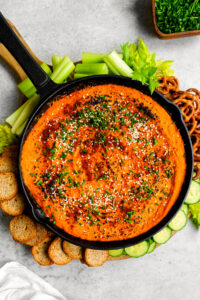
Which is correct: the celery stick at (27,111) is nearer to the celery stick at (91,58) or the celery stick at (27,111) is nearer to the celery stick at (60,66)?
the celery stick at (60,66)

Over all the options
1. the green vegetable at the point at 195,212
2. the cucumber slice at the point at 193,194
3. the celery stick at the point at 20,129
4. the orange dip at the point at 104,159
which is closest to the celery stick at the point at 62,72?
the orange dip at the point at 104,159

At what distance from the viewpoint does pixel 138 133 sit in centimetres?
335

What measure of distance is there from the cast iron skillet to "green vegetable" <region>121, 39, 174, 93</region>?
9 centimetres

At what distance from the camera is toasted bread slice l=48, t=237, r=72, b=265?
3.83 metres

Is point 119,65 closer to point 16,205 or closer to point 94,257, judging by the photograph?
point 16,205

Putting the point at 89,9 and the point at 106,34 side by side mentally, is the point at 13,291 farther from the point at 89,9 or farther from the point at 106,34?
the point at 89,9

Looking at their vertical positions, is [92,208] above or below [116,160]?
below

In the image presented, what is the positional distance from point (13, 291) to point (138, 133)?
2745mm

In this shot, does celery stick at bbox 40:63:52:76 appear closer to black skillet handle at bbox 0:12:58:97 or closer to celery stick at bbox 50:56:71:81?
celery stick at bbox 50:56:71:81

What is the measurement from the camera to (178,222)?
3.96 m

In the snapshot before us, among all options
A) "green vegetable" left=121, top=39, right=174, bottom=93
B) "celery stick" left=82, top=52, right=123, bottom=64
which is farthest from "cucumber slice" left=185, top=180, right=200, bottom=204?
"celery stick" left=82, top=52, right=123, bottom=64

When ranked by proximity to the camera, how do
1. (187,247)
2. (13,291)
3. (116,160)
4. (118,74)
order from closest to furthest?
(116,160) < (118,74) < (13,291) < (187,247)

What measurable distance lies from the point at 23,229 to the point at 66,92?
1.77 m

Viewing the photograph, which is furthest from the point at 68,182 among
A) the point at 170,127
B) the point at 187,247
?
the point at 187,247
